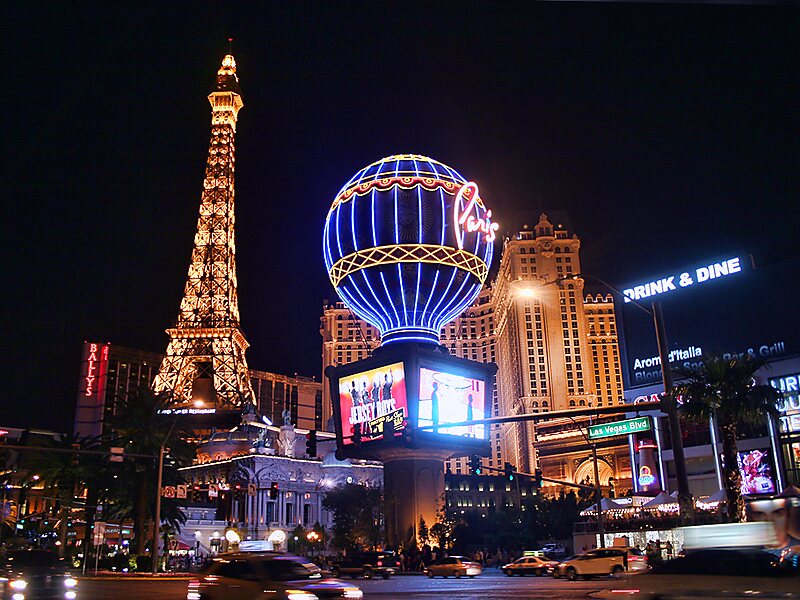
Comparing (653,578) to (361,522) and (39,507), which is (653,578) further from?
(39,507)

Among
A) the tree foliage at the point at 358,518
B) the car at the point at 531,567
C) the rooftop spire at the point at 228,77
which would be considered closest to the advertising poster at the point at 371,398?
the tree foliage at the point at 358,518

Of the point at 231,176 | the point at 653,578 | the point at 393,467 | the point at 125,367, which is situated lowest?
the point at 653,578

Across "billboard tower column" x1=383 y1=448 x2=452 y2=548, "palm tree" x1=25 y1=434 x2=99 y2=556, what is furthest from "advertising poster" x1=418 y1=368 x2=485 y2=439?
"palm tree" x1=25 y1=434 x2=99 y2=556

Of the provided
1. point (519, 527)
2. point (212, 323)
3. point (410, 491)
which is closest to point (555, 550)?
point (519, 527)

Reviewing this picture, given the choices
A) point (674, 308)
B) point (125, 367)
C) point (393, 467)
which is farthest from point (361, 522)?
point (125, 367)

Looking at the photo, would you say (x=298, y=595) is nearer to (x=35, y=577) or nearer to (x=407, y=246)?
(x=35, y=577)

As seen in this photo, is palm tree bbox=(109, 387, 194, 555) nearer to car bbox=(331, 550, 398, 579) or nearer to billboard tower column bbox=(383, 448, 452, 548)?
car bbox=(331, 550, 398, 579)

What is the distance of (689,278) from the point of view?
7375 centimetres

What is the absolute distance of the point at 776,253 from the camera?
252 ft

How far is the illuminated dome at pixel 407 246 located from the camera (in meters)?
63.0

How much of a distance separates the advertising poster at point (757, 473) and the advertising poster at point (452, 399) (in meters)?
20.1

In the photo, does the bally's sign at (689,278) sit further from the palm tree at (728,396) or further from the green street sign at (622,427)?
the green street sign at (622,427)

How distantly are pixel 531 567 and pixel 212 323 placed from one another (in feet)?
268

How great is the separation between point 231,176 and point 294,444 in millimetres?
Result: 43729
